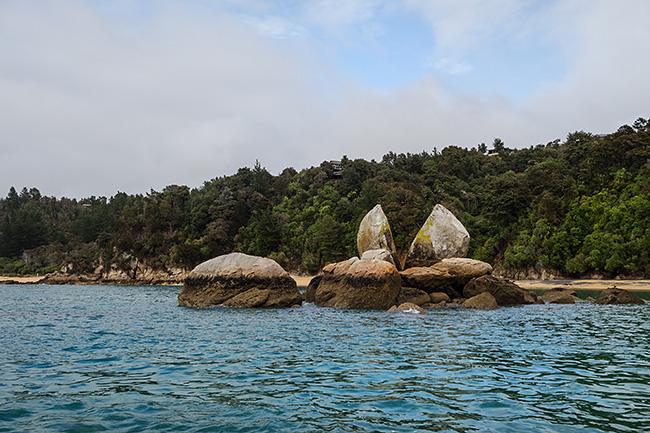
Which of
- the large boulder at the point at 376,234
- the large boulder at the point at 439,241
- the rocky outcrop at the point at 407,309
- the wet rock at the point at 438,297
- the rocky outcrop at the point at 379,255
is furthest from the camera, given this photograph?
the large boulder at the point at 376,234

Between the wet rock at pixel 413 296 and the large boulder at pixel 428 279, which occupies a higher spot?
the large boulder at pixel 428 279

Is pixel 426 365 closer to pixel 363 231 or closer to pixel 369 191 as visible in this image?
pixel 363 231

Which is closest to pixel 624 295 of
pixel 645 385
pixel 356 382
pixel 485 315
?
pixel 485 315

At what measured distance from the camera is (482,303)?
23.5 metres

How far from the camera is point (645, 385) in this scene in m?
7.94

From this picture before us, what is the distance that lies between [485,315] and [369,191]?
150 ft

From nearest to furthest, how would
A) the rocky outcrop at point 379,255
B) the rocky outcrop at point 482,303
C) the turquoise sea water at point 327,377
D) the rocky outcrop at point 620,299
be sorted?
the turquoise sea water at point 327,377
the rocky outcrop at point 482,303
the rocky outcrop at point 620,299
the rocky outcrop at point 379,255

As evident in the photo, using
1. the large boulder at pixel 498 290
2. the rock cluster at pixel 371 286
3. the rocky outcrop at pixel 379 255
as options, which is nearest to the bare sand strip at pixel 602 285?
the rock cluster at pixel 371 286

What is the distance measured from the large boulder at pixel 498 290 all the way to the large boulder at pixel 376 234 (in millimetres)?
5156

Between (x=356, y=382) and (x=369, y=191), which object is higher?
(x=369, y=191)

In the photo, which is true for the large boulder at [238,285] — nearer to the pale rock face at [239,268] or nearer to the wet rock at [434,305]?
the pale rock face at [239,268]

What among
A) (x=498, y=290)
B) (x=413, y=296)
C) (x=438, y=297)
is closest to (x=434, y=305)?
(x=413, y=296)

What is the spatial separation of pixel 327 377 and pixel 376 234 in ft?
71.5

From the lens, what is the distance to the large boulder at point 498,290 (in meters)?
25.9
